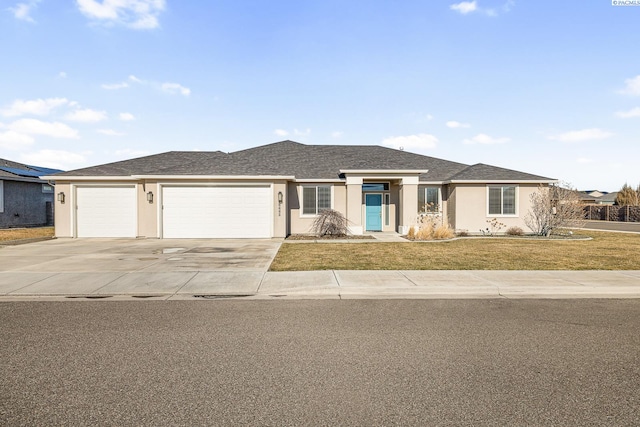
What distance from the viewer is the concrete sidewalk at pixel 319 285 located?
7.96 meters

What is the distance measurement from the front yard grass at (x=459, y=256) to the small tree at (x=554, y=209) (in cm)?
284

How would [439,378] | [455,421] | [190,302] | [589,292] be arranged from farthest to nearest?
1. [589,292]
2. [190,302]
3. [439,378]
4. [455,421]

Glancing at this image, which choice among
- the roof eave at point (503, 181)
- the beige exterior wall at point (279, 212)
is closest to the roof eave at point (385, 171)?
the roof eave at point (503, 181)

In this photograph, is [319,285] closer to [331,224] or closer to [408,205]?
[331,224]

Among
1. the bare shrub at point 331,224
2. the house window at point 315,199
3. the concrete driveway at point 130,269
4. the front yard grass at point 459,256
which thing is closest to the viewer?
the concrete driveway at point 130,269

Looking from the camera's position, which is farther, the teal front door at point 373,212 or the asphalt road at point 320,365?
the teal front door at point 373,212

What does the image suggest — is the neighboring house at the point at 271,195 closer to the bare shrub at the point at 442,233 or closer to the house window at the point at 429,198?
the house window at the point at 429,198

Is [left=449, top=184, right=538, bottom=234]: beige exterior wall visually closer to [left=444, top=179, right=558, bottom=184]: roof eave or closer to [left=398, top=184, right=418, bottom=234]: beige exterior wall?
[left=444, top=179, right=558, bottom=184]: roof eave

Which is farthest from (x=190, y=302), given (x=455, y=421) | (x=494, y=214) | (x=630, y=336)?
(x=494, y=214)

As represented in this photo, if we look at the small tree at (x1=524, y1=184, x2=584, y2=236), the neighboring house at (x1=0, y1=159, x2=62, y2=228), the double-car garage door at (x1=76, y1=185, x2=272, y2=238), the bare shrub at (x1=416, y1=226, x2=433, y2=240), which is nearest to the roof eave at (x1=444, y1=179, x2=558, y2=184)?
the small tree at (x1=524, y1=184, x2=584, y2=236)

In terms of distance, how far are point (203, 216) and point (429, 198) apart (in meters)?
13.8

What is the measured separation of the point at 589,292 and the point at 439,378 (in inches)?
239

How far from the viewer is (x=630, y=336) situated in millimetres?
5473

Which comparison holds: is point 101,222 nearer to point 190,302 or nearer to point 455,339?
point 190,302
